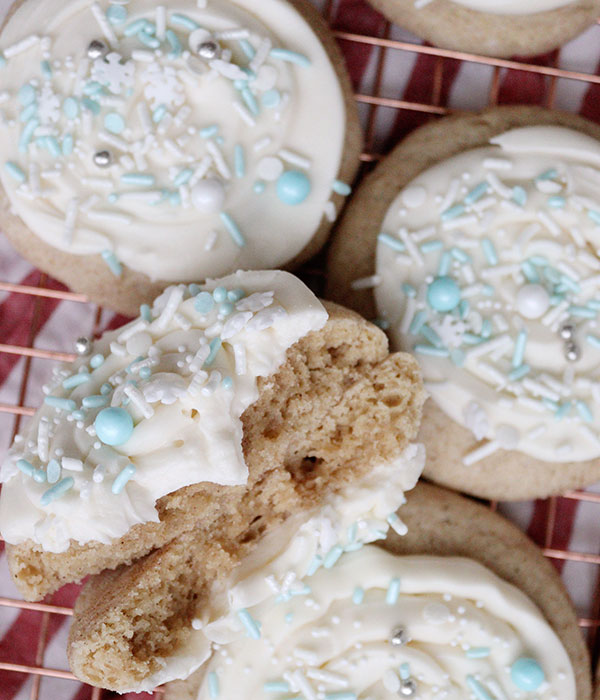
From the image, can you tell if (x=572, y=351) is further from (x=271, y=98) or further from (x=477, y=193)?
(x=271, y=98)

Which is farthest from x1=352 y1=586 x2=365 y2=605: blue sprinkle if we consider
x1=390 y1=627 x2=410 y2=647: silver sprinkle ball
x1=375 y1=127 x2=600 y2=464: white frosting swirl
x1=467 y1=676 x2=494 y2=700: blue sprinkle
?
x1=375 y1=127 x2=600 y2=464: white frosting swirl

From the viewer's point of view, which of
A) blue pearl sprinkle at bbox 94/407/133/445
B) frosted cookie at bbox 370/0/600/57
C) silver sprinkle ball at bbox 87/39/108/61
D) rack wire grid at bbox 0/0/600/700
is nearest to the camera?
blue pearl sprinkle at bbox 94/407/133/445

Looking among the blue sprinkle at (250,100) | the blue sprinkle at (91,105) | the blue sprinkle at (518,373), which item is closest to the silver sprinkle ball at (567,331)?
the blue sprinkle at (518,373)

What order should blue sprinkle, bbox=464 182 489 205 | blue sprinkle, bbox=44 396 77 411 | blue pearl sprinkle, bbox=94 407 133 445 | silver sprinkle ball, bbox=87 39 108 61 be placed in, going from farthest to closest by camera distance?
blue sprinkle, bbox=464 182 489 205 < silver sprinkle ball, bbox=87 39 108 61 < blue sprinkle, bbox=44 396 77 411 < blue pearl sprinkle, bbox=94 407 133 445

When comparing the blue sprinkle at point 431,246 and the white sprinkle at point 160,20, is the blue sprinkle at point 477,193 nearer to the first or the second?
the blue sprinkle at point 431,246

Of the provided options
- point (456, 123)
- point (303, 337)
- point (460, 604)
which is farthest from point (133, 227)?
point (460, 604)

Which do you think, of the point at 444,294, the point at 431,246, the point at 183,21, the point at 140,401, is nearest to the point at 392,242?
the point at 431,246

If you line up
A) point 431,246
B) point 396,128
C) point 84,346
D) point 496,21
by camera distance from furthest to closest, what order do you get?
point 396,128 < point 496,21 < point 431,246 < point 84,346

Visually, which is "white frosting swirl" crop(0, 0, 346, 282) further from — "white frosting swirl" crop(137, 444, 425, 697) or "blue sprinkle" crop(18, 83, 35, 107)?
"white frosting swirl" crop(137, 444, 425, 697)
